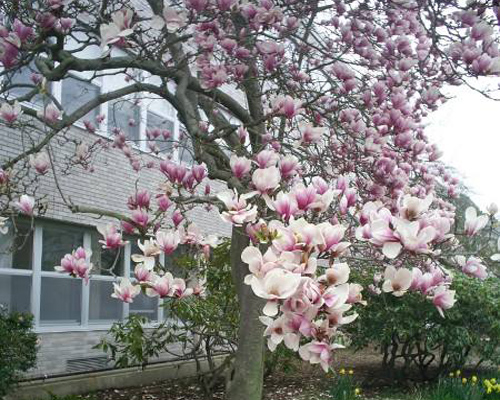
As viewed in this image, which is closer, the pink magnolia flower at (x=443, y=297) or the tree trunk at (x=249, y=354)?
the pink magnolia flower at (x=443, y=297)

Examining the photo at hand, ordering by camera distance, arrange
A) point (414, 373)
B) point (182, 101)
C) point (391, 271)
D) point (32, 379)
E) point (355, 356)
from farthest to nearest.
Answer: point (355, 356)
point (414, 373)
point (32, 379)
point (182, 101)
point (391, 271)

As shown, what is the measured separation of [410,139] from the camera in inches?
172

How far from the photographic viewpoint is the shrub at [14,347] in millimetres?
5832

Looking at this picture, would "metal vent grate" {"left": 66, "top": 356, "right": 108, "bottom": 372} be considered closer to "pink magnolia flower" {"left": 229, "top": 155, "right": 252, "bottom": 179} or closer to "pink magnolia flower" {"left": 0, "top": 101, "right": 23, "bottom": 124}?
"pink magnolia flower" {"left": 0, "top": 101, "right": 23, "bottom": 124}

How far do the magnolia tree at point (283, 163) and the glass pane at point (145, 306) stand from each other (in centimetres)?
449

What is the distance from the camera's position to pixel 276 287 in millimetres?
1663

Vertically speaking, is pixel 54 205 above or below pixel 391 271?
above

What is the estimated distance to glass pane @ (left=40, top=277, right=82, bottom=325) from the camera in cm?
834

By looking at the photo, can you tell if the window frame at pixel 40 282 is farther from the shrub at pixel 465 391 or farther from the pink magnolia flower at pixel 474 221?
the pink magnolia flower at pixel 474 221

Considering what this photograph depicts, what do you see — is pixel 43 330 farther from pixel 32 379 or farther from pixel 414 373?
pixel 414 373

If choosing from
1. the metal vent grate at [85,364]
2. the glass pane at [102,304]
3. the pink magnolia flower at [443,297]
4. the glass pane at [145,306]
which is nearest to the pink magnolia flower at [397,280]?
the pink magnolia flower at [443,297]

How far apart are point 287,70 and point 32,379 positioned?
474 cm

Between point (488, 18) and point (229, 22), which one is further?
point (229, 22)

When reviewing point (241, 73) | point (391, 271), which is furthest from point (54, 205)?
point (391, 271)
